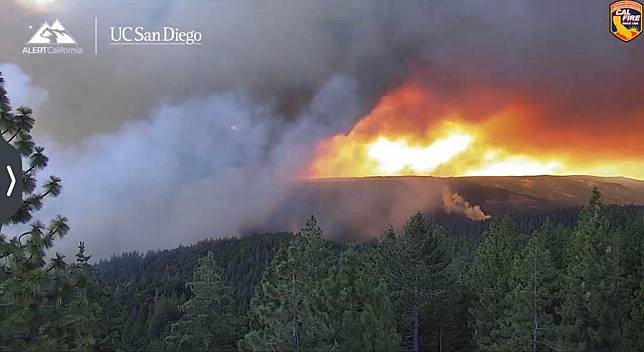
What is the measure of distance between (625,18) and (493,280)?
24.3 feet

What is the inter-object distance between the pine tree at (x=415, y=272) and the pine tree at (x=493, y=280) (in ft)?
3.17

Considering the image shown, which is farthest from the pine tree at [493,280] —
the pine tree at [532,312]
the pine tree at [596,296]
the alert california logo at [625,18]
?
the alert california logo at [625,18]

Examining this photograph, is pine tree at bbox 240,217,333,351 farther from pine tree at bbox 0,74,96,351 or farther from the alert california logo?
the alert california logo

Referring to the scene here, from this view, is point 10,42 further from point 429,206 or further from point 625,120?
point 625,120

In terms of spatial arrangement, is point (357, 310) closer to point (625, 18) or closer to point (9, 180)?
point (9, 180)

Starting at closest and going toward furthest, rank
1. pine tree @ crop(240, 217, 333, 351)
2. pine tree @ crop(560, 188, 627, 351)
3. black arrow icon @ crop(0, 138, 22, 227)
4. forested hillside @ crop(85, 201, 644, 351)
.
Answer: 1. black arrow icon @ crop(0, 138, 22, 227)
2. pine tree @ crop(240, 217, 333, 351)
3. forested hillside @ crop(85, 201, 644, 351)
4. pine tree @ crop(560, 188, 627, 351)

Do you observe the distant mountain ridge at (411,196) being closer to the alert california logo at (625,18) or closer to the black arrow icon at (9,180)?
the alert california logo at (625,18)

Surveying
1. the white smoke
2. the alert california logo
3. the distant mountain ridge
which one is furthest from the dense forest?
the alert california logo

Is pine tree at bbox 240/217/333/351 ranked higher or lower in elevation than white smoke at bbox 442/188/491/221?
lower

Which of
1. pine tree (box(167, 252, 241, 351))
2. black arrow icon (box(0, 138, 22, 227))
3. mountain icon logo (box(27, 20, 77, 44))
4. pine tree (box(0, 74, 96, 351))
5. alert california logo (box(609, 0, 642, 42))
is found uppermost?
alert california logo (box(609, 0, 642, 42))

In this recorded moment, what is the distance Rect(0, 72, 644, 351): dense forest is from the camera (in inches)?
293

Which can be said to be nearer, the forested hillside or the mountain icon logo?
the forested hillside

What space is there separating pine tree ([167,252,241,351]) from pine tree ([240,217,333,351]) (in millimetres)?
1609

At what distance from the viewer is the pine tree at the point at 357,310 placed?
9039mm
